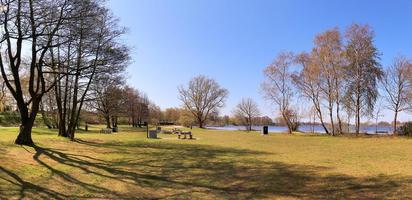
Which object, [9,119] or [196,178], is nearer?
[196,178]

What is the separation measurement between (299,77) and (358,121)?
8.15 meters

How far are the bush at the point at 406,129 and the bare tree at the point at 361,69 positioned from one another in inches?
134

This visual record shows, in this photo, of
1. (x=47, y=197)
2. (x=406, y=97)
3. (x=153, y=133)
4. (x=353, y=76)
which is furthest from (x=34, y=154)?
(x=406, y=97)

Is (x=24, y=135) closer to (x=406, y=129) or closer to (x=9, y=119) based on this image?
(x=406, y=129)

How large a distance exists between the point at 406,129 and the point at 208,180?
29.1 meters

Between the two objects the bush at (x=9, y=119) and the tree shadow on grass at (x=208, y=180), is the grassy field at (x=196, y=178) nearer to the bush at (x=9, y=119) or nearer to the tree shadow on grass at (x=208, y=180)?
the tree shadow on grass at (x=208, y=180)

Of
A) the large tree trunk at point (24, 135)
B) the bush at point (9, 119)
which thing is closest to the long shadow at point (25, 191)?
the large tree trunk at point (24, 135)

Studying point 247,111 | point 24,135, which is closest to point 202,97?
point 247,111

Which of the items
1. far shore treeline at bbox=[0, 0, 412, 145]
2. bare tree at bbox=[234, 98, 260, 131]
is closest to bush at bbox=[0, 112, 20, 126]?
far shore treeline at bbox=[0, 0, 412, 145]

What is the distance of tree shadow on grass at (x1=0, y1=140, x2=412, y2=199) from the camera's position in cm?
860

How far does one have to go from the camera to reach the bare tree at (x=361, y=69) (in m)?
35.0

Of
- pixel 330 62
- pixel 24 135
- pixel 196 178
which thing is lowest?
pixel 196 178

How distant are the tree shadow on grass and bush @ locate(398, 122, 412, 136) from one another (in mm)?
24491

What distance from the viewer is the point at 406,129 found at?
33.2 metres
